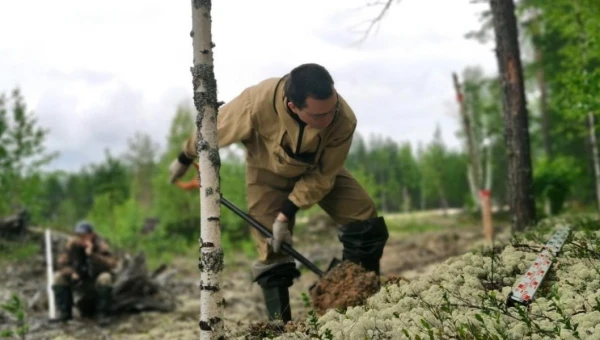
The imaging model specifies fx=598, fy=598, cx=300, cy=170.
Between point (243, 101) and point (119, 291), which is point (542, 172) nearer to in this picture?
point (119, 291)

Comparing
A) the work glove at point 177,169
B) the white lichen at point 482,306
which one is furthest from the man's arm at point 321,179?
the work glove at point 177,169

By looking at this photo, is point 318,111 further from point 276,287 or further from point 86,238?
point 86,238

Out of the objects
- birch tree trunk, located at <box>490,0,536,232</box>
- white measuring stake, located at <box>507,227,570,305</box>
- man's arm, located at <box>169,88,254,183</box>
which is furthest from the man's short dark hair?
birch tree trunk, located at <box>490,0,536,232</box>

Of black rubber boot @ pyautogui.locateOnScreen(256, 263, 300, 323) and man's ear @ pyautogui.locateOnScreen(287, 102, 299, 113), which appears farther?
black rubber boot @ pyautogui.locateOnScreen(256, 263, 300, 323)

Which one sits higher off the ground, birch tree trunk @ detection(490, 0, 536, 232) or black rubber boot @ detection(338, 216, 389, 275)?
birch tree trunk @ detection(490, 0, 536, 232)

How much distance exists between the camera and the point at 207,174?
371 cm

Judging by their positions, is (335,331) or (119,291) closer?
(335,331)

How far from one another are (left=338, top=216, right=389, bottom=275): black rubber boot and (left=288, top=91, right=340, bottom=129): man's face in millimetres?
1161

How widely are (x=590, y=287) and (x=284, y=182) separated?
266 cm

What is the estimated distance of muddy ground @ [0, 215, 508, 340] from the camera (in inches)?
292

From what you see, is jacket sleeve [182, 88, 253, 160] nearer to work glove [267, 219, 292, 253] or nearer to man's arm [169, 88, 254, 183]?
man's arm [169, 88, 254, 183]

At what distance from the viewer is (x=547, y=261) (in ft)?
13.2

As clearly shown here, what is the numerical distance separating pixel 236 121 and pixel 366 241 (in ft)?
5.05

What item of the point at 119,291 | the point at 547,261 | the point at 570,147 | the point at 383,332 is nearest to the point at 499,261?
the point at 547,261
